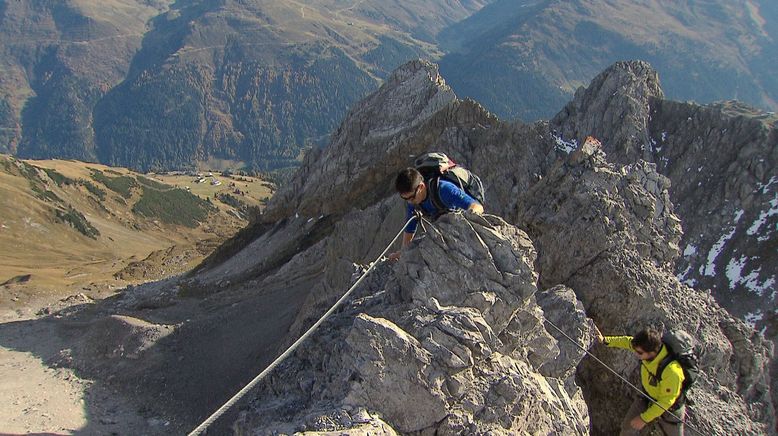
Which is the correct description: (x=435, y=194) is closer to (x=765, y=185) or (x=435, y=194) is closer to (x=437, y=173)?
(x=437, y=173)

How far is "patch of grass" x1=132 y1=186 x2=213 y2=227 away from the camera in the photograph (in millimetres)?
138500

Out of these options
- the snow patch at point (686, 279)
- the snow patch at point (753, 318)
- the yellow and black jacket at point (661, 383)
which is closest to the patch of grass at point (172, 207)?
the snow patch at point (686, 279)

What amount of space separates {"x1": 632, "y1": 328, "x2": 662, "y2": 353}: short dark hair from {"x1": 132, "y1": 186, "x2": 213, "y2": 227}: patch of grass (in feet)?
447

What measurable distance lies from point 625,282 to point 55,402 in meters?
24.6

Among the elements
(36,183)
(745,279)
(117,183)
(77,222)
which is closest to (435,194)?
(745,279)

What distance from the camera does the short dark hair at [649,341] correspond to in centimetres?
1210

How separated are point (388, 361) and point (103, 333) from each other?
2599cm

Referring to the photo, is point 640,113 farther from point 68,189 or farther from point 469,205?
point 68,189

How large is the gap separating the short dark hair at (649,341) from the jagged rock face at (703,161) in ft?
158

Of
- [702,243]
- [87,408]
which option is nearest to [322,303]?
[87,408]

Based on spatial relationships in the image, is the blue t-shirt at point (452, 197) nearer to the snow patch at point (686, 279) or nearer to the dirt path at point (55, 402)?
the dirt path at point (55, 402)

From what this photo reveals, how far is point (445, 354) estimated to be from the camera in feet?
36.0

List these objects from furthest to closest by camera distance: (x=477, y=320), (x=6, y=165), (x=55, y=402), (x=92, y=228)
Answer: (x=6, y=165) → (x=92, y=228) → (x=55, y=402) → (x=477, y=320)

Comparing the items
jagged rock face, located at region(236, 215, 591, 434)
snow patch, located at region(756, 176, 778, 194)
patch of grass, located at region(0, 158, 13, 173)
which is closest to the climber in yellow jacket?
jagged rock face, located at region(236, 215, 591, 434)
